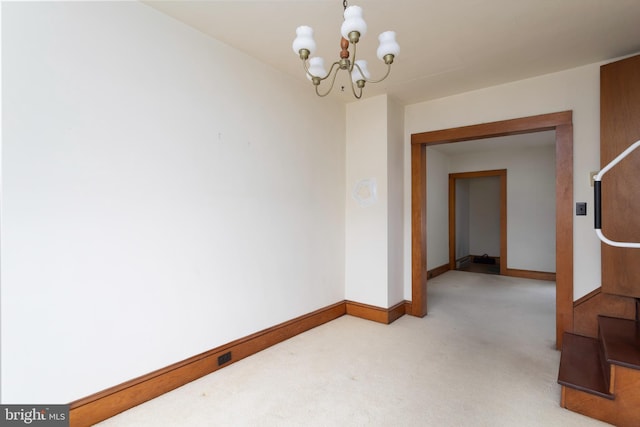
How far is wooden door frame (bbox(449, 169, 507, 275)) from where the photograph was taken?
241 inches

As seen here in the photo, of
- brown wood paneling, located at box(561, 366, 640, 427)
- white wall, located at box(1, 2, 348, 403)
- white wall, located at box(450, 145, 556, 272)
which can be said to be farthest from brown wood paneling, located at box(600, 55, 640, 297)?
white wall, located at box(450, 145, 556, 272)

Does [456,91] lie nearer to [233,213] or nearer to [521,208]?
[233,213]

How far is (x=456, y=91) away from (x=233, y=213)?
264cm

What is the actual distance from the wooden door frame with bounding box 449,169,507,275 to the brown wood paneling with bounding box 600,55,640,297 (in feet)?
12.7

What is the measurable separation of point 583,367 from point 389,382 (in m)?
1.33

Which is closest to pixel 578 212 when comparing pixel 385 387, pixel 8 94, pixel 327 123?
pixel 385 387

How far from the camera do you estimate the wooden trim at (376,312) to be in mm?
3389

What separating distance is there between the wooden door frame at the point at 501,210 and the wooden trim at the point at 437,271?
0.18 m

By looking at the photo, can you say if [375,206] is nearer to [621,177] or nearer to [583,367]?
[621,177]

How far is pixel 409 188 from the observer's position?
12.2 ft

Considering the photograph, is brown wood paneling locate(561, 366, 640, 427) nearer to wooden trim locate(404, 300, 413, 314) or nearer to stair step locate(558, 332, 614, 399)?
stair step locate(558, 332, 614, 399)

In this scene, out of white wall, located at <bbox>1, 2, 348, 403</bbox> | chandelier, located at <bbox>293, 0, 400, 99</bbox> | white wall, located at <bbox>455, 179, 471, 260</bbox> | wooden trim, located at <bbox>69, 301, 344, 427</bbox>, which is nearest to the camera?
chandelier, located at <bbox>293, 0, 400, 99</bbox>

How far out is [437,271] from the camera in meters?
5.97

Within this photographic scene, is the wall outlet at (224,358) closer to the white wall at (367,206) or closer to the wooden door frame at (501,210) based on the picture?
the white wall at (367,206)
